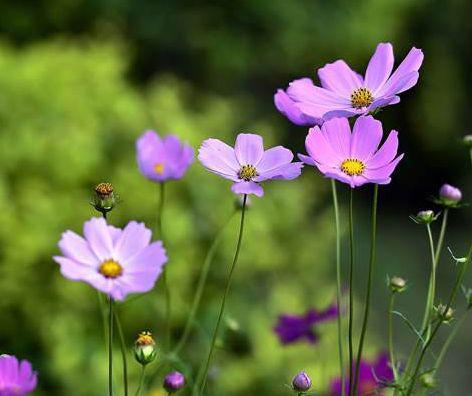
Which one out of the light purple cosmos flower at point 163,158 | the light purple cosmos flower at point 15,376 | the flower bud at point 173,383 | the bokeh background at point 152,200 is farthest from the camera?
the bokeh background at point 152,200

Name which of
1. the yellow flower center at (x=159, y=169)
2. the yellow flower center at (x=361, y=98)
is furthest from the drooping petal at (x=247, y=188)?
the yellow flower center at (x=159, y=169)

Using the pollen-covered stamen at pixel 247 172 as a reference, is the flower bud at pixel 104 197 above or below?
below

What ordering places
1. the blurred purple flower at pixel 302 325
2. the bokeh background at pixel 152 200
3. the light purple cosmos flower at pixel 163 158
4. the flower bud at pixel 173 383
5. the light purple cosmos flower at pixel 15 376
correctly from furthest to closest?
the bokeh background at pixel 152 200 < the blurred purple flower at pixel 302 325 < the light purple cosmos flower at pixel 163 158 < the flower bud at pixel 173 383 < the light purple cosmos flower at pixel 15 376

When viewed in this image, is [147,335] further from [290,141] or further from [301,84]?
[290,141]

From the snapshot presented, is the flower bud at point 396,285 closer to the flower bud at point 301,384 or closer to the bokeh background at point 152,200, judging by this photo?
the flower bud at point 301,384

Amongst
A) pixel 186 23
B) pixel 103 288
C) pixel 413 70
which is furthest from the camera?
pixel 186 23

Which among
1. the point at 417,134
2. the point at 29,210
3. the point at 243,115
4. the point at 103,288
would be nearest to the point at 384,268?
the point at 243,115
